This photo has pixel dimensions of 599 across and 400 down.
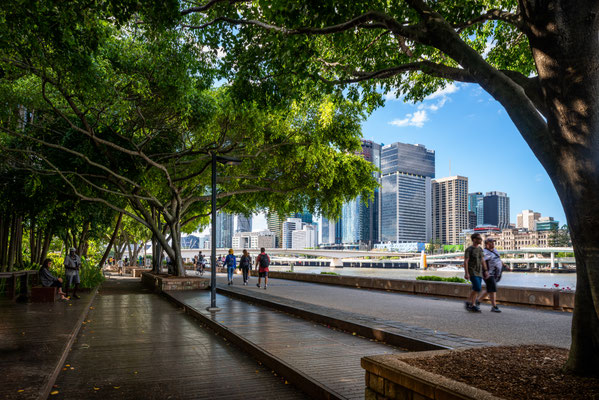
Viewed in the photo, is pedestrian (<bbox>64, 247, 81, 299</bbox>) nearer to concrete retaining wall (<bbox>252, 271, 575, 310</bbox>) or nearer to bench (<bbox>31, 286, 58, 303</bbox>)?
bench (<bbox>31, 286, 58, 303</bbox>)

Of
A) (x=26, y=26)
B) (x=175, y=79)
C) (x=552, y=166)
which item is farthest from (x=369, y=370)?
(x=175, y=79)

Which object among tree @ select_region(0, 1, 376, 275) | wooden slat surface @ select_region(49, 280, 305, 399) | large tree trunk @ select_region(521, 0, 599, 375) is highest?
tree @ select_region(0, 1, 376, 275)

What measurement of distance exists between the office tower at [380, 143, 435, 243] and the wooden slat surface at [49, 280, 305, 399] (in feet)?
565

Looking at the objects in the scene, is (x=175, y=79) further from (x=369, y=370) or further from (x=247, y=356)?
(x=369, y=370)

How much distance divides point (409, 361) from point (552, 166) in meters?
2.18

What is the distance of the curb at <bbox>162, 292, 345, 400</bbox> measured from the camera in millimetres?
4862

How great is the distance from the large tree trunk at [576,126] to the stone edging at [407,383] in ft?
3.93

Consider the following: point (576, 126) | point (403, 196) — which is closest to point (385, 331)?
point (576, 126)

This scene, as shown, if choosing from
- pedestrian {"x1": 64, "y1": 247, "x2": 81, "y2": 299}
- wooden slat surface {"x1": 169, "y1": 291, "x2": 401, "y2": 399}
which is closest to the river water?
wooden slat surface {"x1": 169, "y1": 291, "x2": 401, "y2": 399}

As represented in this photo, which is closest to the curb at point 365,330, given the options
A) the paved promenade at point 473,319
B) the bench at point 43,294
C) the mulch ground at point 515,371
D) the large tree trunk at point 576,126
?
the paved promenade at point 473,319

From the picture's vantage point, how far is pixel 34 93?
43.0 ft

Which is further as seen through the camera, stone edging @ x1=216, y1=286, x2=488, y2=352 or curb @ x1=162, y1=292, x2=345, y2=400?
stone edging @ x1=216, y1=286, x2=488, y2=352

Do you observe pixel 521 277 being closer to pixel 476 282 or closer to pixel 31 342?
pixel 476 282

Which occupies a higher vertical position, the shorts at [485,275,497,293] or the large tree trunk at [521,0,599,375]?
the large tree trunk at [521,0,599,375]
